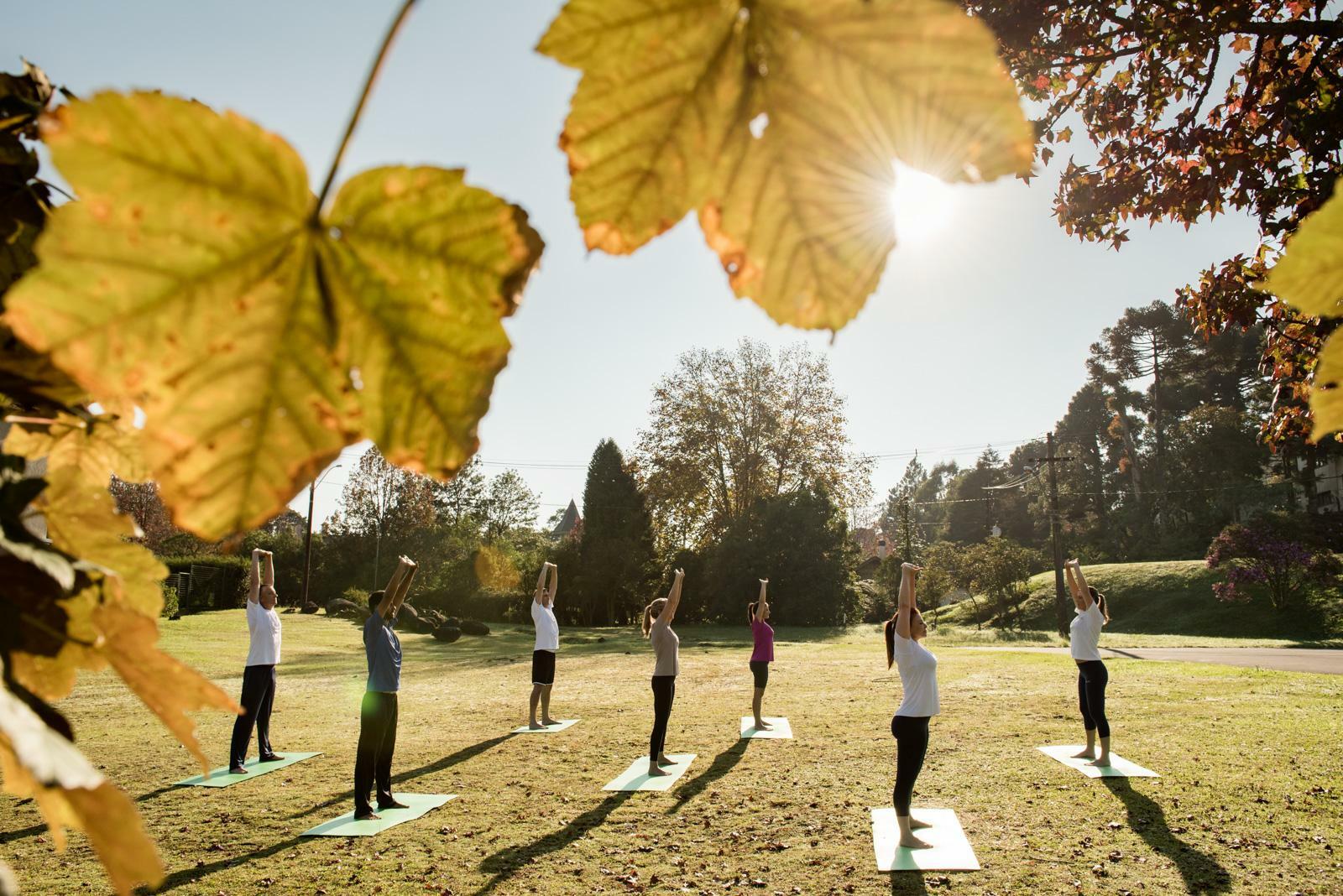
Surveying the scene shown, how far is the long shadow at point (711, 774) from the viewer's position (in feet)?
24.0

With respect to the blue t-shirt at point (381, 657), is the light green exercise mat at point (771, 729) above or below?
below

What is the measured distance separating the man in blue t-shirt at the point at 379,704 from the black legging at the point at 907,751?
4072 mm

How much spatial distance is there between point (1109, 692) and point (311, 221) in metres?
14.5

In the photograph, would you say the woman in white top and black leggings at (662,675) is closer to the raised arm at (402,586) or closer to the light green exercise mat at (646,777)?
the light green exercise mat at (646,777)

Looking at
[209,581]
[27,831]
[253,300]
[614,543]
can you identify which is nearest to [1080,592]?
[253,300]

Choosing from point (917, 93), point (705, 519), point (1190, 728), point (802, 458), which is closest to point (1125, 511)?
point (802, 458)

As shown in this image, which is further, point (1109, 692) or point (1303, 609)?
point (1303, 609)

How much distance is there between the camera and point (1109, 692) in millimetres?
12289

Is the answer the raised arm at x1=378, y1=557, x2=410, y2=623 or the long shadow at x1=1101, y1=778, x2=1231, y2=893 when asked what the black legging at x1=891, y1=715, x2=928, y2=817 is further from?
the raised arm at x1=378, y1=557, x2=410, y2=623

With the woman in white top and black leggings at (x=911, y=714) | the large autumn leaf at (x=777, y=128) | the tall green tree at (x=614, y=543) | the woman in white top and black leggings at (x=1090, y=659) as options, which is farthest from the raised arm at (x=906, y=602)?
the tall green tree at (x=614, y=543)

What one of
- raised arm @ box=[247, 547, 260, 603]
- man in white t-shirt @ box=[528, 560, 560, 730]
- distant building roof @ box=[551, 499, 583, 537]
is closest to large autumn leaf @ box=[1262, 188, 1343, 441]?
raised arm @ box=[247, 547, 260, 603]

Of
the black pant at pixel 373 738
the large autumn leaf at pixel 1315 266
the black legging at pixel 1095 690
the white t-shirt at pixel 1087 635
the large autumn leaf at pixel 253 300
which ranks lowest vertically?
the black pant at pixel 373 738

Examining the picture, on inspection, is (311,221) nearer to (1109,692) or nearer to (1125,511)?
(1109,692)

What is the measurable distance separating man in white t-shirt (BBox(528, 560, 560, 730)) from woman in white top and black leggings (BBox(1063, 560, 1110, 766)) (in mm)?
5697
